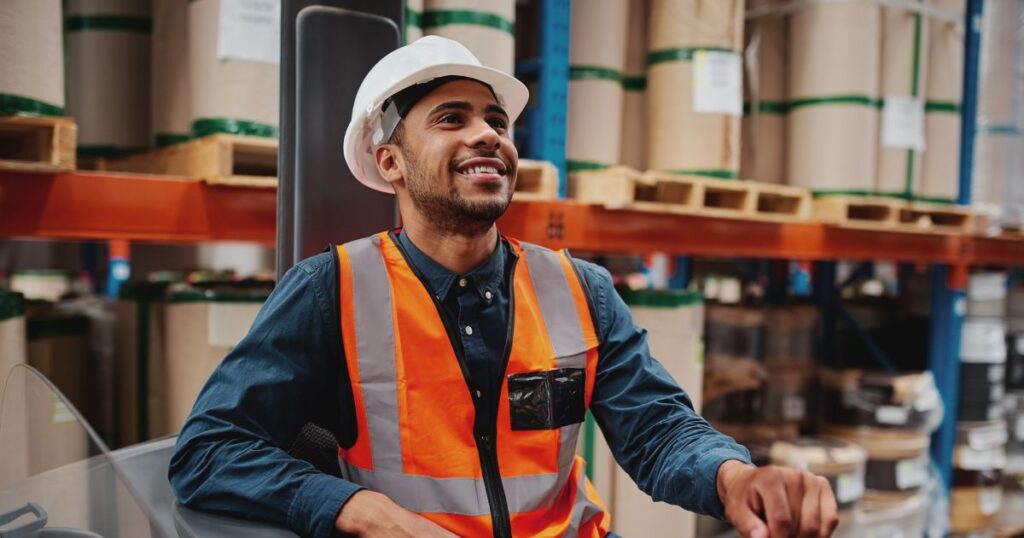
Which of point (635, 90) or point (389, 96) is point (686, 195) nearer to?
point (635, 90)

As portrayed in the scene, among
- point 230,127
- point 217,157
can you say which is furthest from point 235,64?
point 217,157

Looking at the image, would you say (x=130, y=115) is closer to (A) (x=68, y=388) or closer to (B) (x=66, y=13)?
(B) (x=66, y=13)

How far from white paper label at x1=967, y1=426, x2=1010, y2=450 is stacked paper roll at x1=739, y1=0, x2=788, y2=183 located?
2.17 m

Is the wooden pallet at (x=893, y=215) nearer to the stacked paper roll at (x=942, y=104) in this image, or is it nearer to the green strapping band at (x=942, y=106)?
the stacked paper roll at (x=942, y=104)

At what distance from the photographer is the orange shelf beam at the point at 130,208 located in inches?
74.9

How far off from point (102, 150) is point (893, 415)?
13.2 ft

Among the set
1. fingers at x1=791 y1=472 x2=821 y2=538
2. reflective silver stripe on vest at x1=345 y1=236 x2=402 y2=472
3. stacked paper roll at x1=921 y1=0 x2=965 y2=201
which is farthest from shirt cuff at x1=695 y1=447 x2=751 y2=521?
stacked paper roll at x1=921 y1=0 x2=965 y2=201

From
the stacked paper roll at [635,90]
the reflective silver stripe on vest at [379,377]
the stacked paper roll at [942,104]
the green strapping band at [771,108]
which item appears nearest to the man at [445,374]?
the reflective silver stripe on vest at [379,377]

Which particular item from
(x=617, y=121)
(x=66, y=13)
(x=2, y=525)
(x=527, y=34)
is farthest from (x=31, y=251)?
(x=2, y=525)

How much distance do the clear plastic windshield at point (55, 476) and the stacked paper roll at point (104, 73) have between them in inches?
61.9

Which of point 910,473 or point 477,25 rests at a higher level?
point 477,25

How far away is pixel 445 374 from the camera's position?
64.6 inches

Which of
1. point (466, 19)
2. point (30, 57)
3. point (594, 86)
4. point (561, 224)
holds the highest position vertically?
point (466, 19)

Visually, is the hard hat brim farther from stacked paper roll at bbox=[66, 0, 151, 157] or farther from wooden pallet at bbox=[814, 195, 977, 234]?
wooden pallet at bbox=[814, 195, 977, 234]
